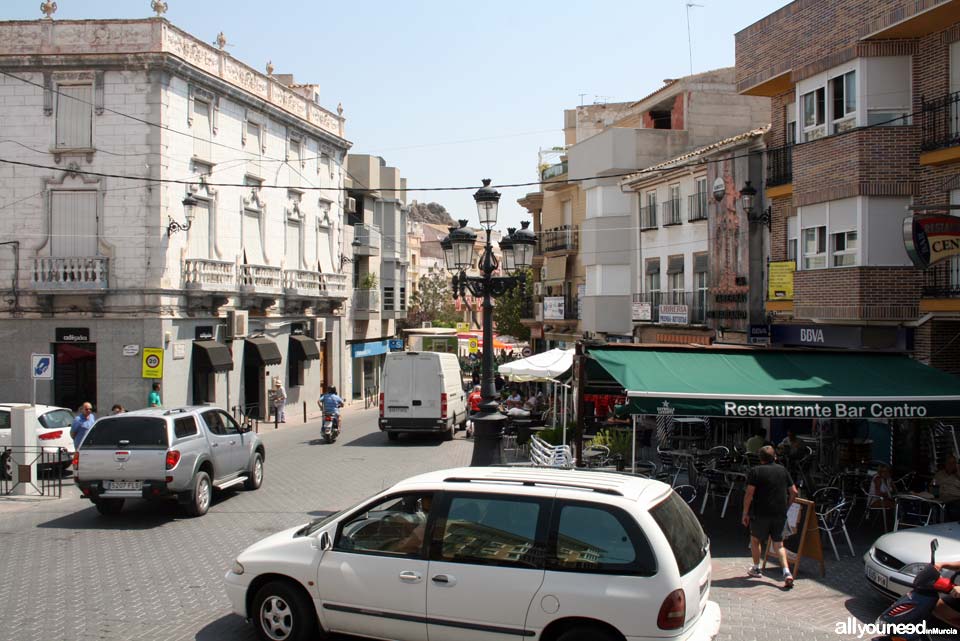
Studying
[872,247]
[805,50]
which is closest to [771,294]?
[872,247]

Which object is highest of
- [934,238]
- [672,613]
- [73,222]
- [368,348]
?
[73,222]

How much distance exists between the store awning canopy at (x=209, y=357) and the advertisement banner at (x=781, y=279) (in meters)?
16.9

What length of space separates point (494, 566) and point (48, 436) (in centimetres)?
1426

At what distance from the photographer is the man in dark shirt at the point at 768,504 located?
982 cm

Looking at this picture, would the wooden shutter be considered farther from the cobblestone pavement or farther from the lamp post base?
the lamp post base

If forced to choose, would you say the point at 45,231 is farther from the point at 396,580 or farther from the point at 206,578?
the point at 396,580

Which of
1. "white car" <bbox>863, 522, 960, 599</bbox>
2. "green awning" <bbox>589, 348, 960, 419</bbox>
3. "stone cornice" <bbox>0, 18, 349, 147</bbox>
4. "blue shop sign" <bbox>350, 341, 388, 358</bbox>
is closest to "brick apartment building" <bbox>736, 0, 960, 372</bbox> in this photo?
"green awning" <bbox>589, 348, 960, 419</bbox>

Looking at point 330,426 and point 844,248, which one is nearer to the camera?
point 844,248

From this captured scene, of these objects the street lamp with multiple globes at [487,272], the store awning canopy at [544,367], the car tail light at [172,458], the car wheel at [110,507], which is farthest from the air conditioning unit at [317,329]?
the car tail light at [172,458]

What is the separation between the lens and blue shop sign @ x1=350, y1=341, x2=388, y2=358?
44.2m

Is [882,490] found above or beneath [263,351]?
beneath

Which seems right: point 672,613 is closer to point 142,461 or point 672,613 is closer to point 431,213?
point 142,461

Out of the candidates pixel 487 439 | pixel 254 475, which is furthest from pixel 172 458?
pixel 487 439

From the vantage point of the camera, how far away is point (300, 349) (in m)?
35.1
